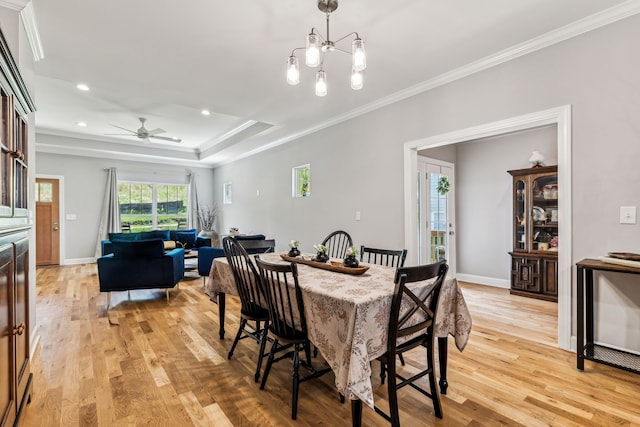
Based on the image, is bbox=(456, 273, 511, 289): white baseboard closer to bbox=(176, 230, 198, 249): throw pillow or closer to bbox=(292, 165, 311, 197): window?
bbox=(292, 165, 311, 197): window

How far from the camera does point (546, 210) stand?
460 centimetres

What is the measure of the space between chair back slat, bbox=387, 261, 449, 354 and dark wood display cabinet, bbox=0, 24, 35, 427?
1.72 metres

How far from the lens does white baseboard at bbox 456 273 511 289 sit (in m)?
5.12

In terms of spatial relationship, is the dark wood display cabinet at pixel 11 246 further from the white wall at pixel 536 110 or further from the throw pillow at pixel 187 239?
the throw pillow at pixel 187 239

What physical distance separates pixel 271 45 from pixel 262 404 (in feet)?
9.29

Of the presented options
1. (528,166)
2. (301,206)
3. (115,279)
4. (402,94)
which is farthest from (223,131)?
(528,166)

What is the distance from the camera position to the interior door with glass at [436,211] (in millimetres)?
4734

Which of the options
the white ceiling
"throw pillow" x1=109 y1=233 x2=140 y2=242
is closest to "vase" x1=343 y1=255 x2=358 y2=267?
the white ceiling

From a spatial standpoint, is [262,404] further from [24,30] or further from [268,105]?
[268,105]

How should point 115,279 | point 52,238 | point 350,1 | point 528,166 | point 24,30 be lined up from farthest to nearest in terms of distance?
1. point 52,238
2. point 528,166
3. point 115,279
4. point 24,30
5. point 350,1

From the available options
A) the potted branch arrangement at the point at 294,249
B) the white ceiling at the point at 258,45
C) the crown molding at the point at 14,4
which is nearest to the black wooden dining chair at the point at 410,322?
the potted branch arrangement at the point at 294,249

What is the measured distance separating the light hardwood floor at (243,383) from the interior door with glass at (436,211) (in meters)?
1.50

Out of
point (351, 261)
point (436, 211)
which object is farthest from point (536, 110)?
point (436, 211)

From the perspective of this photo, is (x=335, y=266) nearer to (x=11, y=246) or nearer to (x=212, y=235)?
(x=11, y=246)
